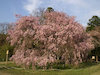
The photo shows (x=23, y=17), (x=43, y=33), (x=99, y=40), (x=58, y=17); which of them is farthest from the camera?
(x=99, y=40)

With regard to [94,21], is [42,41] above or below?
below

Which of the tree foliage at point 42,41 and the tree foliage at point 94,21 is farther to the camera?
the tree foliage at point 94,21

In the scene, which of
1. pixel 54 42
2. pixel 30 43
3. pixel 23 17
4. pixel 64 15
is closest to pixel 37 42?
pixel 30 43

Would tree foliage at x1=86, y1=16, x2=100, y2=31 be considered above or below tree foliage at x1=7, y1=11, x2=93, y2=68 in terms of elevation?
above

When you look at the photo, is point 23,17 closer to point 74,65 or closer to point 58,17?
point 58,17

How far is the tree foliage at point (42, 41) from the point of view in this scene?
16922 mm

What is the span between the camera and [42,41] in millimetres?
17359

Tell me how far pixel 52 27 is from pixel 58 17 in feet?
7.72

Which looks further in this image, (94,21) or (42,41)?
(94,21)

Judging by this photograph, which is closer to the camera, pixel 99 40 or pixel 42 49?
pixel 42 49

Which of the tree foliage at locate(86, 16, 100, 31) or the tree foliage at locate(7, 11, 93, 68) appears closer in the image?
the tree foliage at locate(7, 11, 93, 68)

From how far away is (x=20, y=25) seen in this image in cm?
1747

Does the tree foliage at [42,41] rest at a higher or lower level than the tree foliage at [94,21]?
lower

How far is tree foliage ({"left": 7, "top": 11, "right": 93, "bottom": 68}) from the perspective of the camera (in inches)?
666
